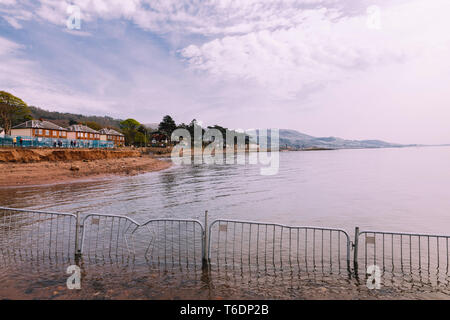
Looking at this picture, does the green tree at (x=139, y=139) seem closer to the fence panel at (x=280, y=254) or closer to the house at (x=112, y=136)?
the house at (x=112, y=136)

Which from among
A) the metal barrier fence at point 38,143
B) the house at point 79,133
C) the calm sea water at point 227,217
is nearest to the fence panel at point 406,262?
the calm sea water at point 227,217

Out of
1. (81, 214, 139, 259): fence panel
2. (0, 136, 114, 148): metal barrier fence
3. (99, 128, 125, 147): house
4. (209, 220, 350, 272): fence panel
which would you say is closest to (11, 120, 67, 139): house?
(0, 136, 114, 148): metal barrier fence

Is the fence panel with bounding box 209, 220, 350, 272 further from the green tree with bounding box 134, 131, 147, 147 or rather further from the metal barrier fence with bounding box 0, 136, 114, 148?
the green tree with bounding box 134, 131, 147, 147

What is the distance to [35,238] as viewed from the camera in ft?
31.4

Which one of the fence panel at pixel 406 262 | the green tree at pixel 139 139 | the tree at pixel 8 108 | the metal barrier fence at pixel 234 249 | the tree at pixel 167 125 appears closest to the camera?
the fence panel at pixel 406 262

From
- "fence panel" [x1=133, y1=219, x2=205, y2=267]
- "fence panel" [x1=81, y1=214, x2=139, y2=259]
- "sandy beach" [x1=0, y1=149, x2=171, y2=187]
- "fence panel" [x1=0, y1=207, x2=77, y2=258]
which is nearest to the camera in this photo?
"fence panel" [x1=133, y1=219, x2=205, y2=267]

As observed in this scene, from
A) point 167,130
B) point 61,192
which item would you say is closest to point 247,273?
point 61,192

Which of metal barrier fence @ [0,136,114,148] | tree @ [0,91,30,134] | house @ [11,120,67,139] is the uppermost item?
tree @ [0,91,30,134]

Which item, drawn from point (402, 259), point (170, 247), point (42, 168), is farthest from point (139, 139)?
point (402, 259)

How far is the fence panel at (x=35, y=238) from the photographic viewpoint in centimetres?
827

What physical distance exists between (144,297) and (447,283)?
703 cm

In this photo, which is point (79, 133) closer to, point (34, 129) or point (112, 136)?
point (112, 136)

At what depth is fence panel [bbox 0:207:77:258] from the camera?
8.27 m
